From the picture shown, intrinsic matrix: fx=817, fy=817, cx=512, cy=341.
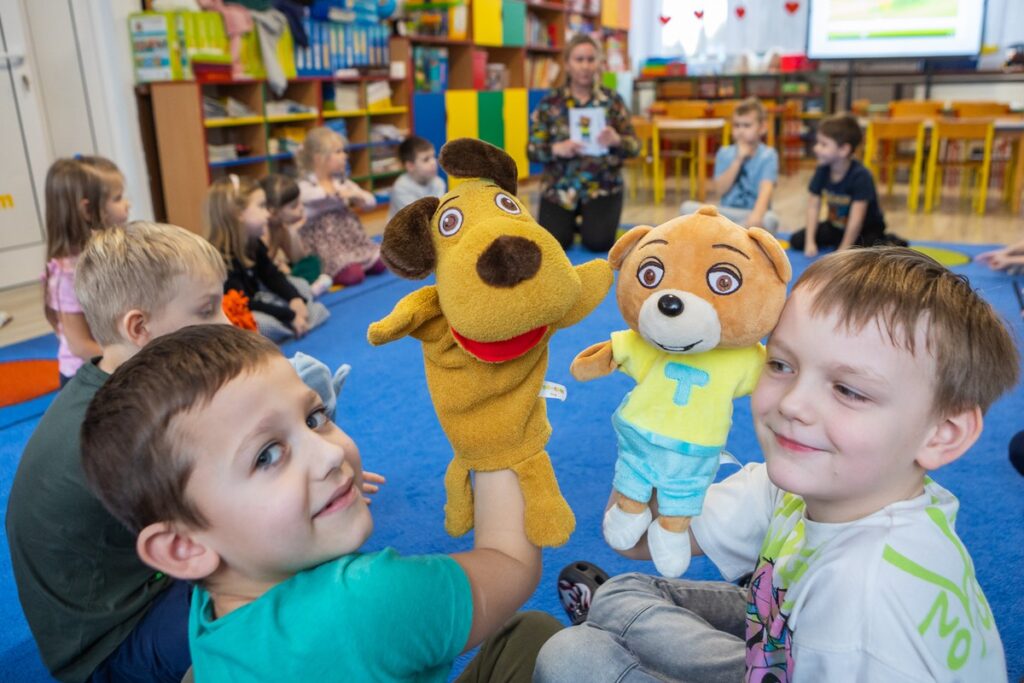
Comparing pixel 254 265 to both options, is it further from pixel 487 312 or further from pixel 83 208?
pixel 487 312

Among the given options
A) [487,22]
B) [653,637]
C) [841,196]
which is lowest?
[653,637]

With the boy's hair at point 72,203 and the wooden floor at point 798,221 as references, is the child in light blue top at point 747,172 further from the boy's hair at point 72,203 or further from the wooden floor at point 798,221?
the boy's hair at point 72,203

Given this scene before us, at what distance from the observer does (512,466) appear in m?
0.88

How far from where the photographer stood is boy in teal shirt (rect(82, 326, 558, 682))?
699 mm

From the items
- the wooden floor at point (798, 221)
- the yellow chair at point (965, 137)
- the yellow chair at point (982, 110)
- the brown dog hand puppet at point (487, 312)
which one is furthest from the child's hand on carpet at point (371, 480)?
the yellow chair at point (982, 110)

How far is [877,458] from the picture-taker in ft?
2.39

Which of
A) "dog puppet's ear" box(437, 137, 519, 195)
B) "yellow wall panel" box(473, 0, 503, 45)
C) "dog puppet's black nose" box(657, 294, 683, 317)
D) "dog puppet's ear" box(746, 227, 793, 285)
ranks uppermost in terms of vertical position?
"yellow wall panel" box(473, 0, 503, 45)

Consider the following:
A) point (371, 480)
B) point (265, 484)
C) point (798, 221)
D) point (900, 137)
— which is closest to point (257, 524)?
point (265, 484)

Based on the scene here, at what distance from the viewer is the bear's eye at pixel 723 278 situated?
2.75ft

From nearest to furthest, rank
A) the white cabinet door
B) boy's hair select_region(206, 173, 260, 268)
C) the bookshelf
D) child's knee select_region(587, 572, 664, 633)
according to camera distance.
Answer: child's knee select_region(587, 572, 664, 633), boy's hair select_region(206, 173, 260, 268), the white cabinet door, the bookshelf

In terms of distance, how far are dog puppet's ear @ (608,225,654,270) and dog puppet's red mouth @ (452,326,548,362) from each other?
142mm

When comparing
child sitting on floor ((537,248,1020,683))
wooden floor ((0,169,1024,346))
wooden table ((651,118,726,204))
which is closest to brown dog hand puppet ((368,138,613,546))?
child sitting on floor ((537,248,1020,683))

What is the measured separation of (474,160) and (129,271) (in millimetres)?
813

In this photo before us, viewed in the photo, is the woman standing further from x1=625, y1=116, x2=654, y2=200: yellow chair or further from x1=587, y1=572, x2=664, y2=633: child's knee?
x1=587, y1=572, x2=664, y2=633: child's knee
